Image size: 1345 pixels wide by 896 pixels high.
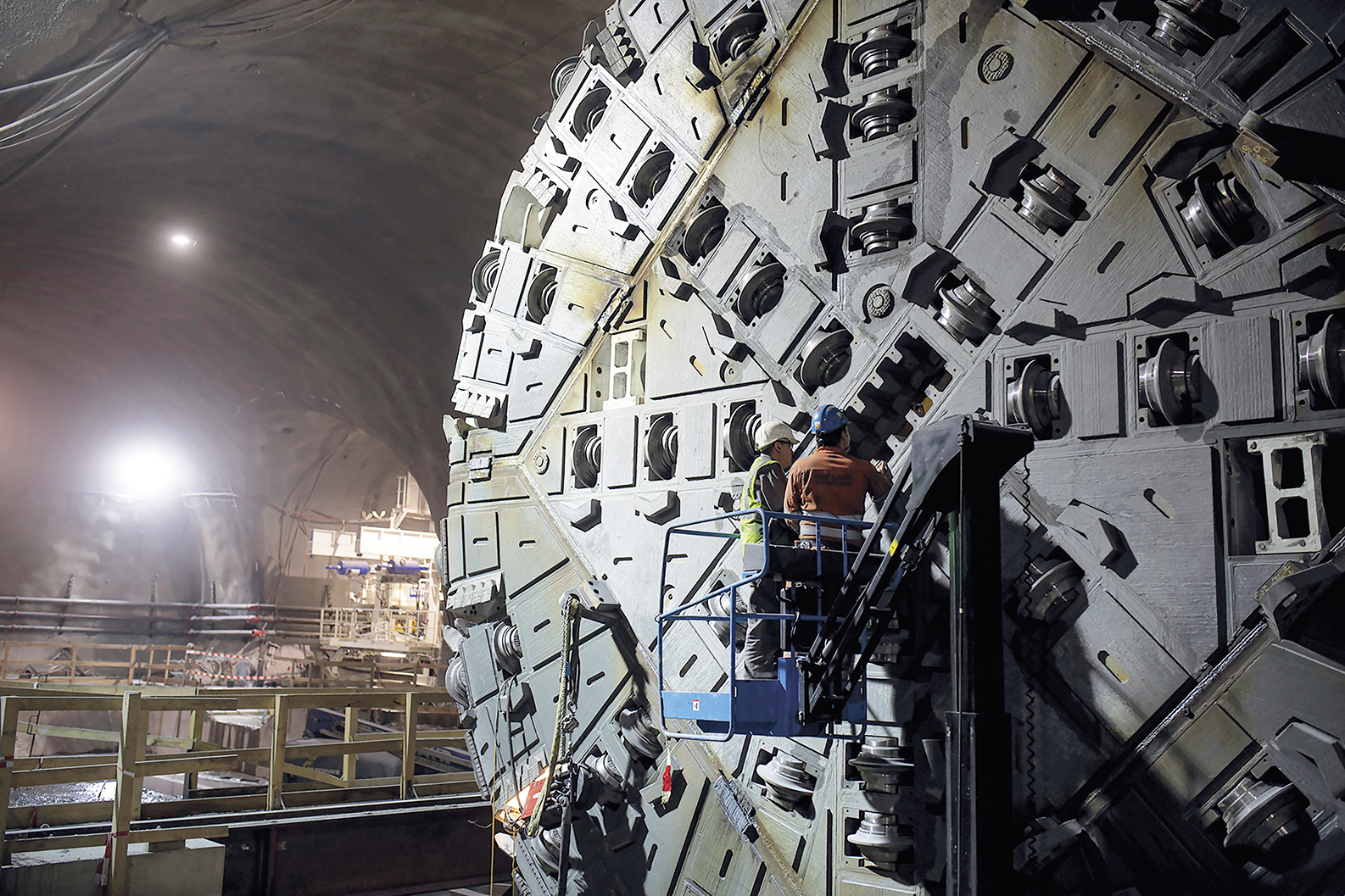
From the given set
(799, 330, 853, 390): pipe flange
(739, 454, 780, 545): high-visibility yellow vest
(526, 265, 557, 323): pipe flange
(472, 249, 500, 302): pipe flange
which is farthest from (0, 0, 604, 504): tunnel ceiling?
(739, 454, 780, 545): high-visibility yellow vest

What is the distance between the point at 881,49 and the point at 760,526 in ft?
9.80

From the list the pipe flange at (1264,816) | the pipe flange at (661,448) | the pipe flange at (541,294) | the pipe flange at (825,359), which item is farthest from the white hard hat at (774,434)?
the pipe flange at (541,294)

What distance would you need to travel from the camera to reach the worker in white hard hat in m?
5.28

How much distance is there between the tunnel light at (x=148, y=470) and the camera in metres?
23.9

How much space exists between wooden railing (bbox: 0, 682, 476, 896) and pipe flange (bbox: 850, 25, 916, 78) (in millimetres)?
7206

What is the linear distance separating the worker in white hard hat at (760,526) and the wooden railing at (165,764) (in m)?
5.10

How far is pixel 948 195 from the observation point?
573 cm

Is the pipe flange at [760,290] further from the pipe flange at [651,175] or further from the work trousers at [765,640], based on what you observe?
the work trousers at [765,640]

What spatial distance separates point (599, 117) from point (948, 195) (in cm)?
377

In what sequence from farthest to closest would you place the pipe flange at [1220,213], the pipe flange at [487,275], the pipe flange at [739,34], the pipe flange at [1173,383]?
the pipe flange at [487,275], the pipe flange at [739,34], the pipe flange at [1173,383], the pipe flange at [1220,213]

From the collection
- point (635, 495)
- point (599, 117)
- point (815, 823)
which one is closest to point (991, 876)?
point (815, 823)

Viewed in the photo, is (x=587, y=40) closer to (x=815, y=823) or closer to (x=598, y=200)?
(x=598, y=200)

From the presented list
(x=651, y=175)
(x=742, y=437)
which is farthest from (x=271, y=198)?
(x=742, y=437)

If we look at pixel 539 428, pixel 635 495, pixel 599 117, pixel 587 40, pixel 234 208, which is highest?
pixel 234 208
